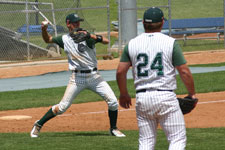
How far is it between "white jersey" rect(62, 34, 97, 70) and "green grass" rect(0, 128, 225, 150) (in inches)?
48.5

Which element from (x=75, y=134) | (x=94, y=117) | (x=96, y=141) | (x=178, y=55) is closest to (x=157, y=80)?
(x=178, y=55)

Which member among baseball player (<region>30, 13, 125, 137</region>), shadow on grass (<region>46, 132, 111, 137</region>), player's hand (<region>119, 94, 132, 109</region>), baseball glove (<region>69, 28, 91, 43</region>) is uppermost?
baseball glove (<region>69, 28, 91, 43</region>)

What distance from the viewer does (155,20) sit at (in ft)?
19.0

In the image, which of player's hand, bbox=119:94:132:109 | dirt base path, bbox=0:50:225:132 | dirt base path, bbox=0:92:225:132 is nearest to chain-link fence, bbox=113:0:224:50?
dirt base path, bbox=0:50:225:132

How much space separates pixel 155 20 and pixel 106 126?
581 cm

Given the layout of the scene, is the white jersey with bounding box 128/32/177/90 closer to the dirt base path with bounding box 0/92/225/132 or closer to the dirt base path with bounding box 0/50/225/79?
the dirt base path with bounding box 0/92/225/132

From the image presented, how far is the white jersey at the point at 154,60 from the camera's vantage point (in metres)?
5.71

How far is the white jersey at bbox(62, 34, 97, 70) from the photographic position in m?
9.41

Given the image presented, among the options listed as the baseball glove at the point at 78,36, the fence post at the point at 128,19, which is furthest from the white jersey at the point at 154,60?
the fence post at the point at 128,19

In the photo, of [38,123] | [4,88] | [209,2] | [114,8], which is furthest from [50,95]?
[209,2]

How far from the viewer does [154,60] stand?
18.7 feet

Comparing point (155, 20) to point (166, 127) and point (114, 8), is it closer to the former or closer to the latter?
point (166, 127)

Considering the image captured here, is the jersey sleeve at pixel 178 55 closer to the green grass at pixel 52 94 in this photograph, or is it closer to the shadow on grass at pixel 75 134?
the shadow on grass at pixel 75 134

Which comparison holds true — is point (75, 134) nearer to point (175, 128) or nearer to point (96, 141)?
point (96, 141)
